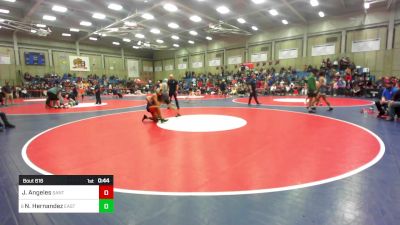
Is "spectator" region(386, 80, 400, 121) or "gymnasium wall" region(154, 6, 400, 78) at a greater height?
"gymnasium wall" region(154, 6, 400, 78)

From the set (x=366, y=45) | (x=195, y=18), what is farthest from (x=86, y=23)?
(x=366, y=45)

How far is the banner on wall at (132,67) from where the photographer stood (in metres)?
37.6

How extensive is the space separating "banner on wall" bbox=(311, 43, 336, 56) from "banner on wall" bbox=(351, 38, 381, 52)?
61.0 inches

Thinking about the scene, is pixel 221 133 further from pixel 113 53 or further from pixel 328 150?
pixel 113 53

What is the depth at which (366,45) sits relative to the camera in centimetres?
1969

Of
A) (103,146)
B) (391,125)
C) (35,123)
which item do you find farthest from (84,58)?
(391,125)

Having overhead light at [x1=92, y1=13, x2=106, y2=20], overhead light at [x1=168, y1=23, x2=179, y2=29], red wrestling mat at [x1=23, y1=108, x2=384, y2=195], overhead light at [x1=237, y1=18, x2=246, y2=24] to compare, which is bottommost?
red wrestling mat at [x1=23, y1=108, x2=384, y2=195]

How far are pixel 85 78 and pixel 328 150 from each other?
33.4 m

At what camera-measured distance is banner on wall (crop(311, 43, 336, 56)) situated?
2148 centimetres

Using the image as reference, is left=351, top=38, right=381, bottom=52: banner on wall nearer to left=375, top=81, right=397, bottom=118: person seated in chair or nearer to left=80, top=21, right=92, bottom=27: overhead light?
left=375, top=81, right=397, bottom=118: person seated in chair

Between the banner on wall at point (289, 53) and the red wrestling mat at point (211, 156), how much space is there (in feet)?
63.8

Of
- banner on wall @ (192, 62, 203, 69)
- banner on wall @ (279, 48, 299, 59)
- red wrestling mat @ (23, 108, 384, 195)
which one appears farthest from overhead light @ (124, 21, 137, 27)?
red wrestling mat @ (23, 108, 384, 195)

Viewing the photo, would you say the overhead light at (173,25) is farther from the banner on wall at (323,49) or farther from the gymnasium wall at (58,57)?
the gymnasium wall at (58,57)
